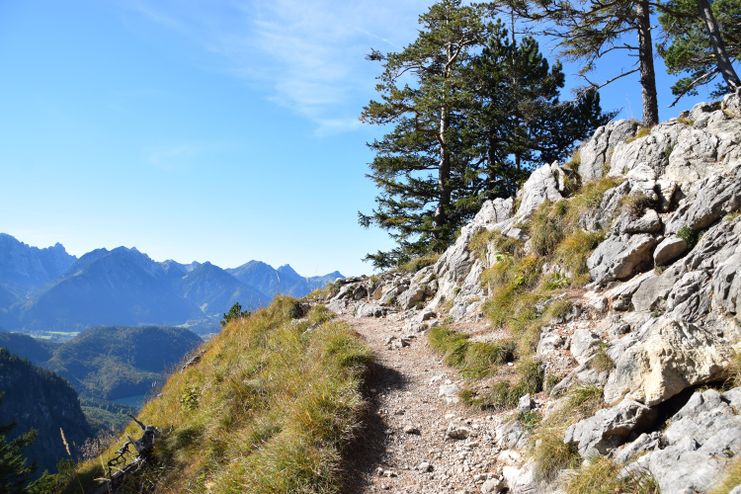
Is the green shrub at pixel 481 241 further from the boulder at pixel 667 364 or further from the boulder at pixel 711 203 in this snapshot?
the boulder at pixel 667 364

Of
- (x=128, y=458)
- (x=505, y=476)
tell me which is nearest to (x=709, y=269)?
(x=505, y=476)

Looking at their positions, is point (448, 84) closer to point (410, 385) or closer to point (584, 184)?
point (584, 184)

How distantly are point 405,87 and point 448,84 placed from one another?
2470 millimetres

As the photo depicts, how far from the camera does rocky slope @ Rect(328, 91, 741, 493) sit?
5012 millimetres

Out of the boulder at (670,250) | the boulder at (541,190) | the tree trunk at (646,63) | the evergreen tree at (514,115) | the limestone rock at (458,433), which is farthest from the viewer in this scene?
the evergreen tree at (514,115)

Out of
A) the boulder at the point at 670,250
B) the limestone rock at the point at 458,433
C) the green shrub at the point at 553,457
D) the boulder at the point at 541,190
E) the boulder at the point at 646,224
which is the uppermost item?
the boulder at the point at 541,190

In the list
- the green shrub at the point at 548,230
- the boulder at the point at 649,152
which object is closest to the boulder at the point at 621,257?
the green shrub at the point at 548,230

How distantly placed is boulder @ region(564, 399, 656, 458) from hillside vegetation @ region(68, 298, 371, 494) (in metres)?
3.21

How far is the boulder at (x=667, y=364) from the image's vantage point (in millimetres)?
5262

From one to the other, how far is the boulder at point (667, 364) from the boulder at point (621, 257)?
3544 mm

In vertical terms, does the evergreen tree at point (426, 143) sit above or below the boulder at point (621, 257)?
above

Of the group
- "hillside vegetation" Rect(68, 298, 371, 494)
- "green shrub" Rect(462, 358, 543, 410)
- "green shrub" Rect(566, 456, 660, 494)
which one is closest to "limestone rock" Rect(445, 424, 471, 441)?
"green shrub" Rect(462, 358, 543, 410)

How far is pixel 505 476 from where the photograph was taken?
583 cm

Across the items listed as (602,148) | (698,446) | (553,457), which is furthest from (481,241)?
(698,446)
